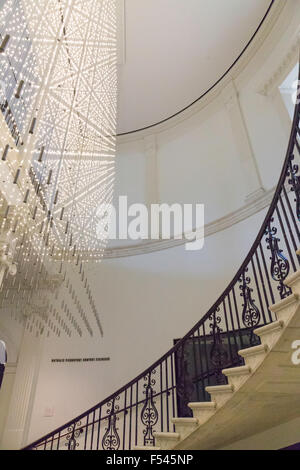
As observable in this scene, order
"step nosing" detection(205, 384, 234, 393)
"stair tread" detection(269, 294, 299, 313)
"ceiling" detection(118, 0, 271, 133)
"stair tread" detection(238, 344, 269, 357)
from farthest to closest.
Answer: "ceiling" detection(118, 0, 271, 133), "step nosing" detection(205, 384, 234, 393), "stair tread" detection(238, 344, 269, 357), "stair tread" detection(269, 294, 299, 313)

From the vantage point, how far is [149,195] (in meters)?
8.12

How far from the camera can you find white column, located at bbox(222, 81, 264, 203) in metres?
6.12

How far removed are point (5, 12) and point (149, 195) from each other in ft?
17.4

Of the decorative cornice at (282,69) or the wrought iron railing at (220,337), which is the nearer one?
the wrought iron railing at (220,337)

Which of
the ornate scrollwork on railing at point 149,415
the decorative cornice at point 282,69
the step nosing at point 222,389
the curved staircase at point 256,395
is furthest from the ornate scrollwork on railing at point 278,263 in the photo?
the decorative cornice at point 282,69

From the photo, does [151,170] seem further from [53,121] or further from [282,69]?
[53,121]

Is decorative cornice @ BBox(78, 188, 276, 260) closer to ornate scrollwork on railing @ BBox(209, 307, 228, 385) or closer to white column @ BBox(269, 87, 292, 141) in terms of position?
white column @ BBox(269, 87, 292, 141)

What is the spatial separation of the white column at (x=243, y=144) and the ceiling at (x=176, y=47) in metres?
0.86

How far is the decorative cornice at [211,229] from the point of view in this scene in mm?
5851

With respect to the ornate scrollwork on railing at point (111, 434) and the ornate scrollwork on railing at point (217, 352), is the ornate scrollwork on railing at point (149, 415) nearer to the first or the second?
the ornate scrollwork on railing at point (111, 434)

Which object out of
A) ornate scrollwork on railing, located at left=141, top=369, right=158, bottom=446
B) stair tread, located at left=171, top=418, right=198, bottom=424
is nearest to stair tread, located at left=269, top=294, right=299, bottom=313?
stair tread, located at left=171, top=418, right=198, bottom=424

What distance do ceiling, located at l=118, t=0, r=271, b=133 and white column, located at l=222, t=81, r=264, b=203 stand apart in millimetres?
857
